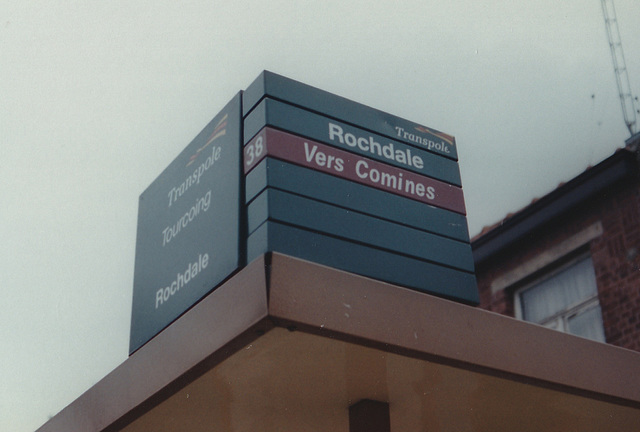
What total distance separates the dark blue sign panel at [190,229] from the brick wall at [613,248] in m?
6.39

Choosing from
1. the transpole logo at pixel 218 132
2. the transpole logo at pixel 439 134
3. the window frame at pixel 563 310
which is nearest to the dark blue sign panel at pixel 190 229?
the transpole logo at pixel 218 132

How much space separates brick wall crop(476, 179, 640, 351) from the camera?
33.6 feet

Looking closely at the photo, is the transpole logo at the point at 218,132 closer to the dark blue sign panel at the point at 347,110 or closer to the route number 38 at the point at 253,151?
the dark blue sign panel at the point at 347,110

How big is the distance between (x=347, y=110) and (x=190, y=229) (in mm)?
1371

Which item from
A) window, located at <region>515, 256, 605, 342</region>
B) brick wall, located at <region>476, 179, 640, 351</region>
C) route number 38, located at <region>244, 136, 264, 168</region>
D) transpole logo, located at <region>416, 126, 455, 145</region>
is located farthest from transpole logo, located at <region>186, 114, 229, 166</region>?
window, located at <region>515, 256, 605, 342</region>

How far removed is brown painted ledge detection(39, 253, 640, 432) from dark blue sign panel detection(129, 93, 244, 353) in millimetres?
543

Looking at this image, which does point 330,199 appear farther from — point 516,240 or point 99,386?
point 516,240

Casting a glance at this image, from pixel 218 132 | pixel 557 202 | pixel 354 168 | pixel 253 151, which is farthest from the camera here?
pixel 557 202

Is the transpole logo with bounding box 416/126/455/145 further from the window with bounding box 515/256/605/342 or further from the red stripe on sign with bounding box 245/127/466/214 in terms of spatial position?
the window with bounding box 515/256/605/342

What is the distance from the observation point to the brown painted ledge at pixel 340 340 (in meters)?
4.23

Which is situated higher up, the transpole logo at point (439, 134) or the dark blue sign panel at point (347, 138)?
the transpole logo at point (439, 134)

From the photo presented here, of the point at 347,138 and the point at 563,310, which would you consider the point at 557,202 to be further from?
the point at 347,138

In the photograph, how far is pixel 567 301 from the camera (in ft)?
37.3

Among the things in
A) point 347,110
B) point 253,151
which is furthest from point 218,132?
point 347,110
